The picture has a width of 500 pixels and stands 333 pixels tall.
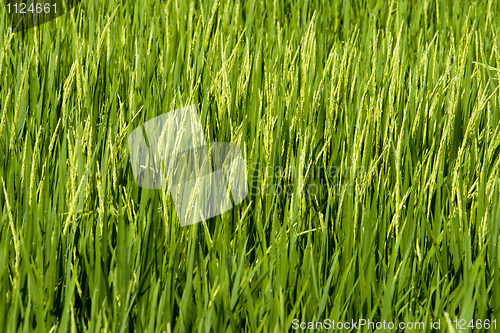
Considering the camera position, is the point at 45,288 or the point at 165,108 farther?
the point at 165,108

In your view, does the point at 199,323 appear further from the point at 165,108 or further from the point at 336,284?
the point at 165,108

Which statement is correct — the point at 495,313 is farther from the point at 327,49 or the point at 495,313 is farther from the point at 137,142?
the point at 327,49

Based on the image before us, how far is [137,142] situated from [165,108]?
29 centimetres

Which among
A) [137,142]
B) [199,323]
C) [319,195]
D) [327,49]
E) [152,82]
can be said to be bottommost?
[199,323]

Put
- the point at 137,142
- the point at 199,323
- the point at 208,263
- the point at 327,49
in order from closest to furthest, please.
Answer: the point at 199,323, the point at 208,263, the point at 137,142, the point at 327,49

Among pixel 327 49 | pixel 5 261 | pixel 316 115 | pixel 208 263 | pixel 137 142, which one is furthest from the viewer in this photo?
pixel 327 49

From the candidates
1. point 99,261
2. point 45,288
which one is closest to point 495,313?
point 99,261

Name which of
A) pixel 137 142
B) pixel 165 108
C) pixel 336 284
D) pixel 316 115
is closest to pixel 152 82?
pixel 165 108

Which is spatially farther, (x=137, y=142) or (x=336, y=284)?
(x=137, y=142)

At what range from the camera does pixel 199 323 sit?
101cm

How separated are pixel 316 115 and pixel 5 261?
1.27 m

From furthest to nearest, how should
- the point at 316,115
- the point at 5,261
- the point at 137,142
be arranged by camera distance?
the point at 316,115 < the point at 137,142 < the point at 5,261

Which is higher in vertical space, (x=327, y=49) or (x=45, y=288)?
(x=327, y=49)

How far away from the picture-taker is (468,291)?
104 cm
